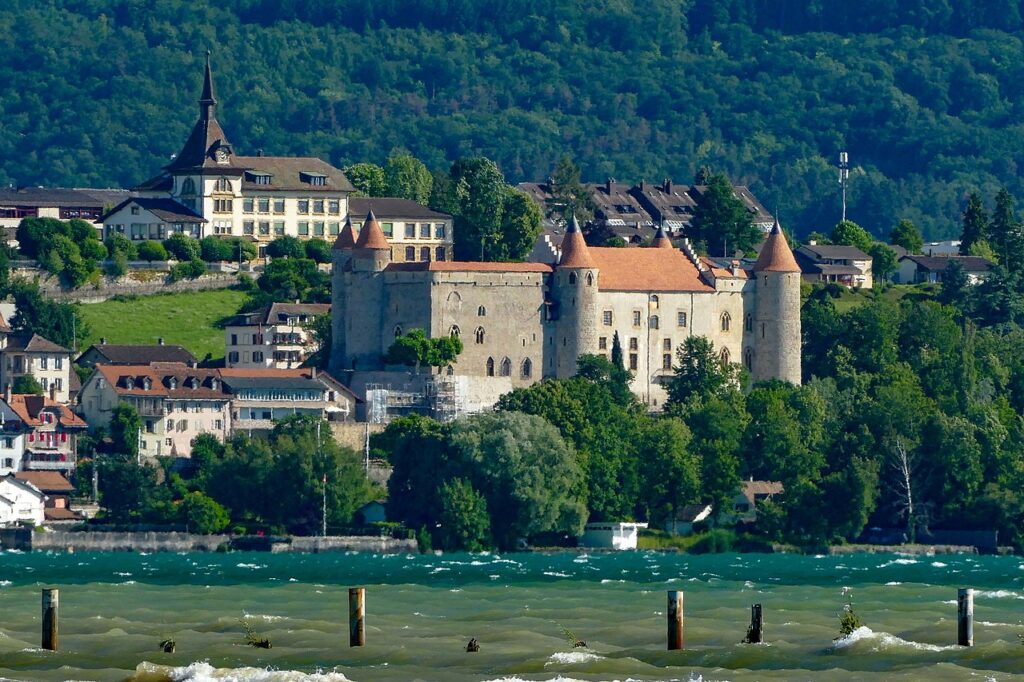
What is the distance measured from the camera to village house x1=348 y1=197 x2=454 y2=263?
17875cm

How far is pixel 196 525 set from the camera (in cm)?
13225

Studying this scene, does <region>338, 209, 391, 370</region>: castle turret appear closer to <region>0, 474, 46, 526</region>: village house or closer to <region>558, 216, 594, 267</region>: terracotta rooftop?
<region>558, 216, 594, 267</region>: terracotta rooftop

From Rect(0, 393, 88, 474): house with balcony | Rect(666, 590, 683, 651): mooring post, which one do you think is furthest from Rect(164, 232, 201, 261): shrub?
Rect(666, 590, 683, 651): mooring post

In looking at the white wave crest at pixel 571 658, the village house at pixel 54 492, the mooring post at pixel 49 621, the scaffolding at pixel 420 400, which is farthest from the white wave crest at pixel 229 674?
the scaffolding at pixel 420 400

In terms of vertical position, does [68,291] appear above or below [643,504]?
above

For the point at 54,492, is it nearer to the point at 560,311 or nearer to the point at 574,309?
the point at 560,311

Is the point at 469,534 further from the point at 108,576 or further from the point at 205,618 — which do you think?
the point at 205,618

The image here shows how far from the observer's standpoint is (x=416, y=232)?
180 m

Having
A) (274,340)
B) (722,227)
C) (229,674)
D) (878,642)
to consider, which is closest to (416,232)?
(274,340)

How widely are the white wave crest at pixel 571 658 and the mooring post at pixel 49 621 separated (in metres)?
10.9

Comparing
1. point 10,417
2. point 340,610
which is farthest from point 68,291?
point 340,610

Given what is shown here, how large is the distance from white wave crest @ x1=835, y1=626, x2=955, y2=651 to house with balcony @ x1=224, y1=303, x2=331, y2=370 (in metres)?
Answer: 93.4

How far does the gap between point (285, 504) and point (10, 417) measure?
62.8 ft

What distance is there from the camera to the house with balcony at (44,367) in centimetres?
15524
